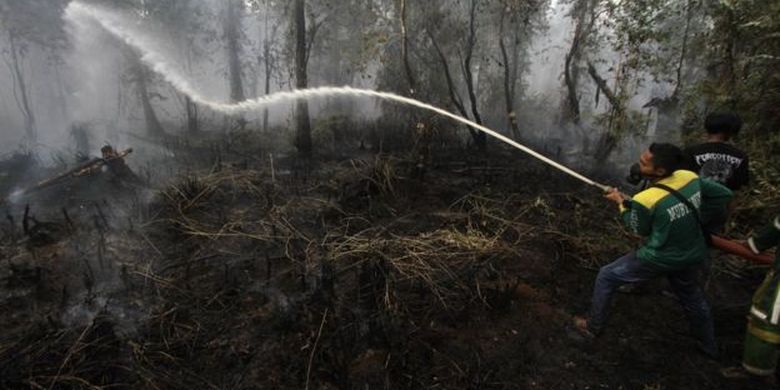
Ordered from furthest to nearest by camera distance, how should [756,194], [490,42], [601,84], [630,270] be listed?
[490,42]
[601,84]
[756,194]
[630,270]

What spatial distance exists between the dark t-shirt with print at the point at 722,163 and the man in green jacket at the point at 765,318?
42.4 inches

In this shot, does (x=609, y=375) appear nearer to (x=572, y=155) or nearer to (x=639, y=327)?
(x=639, y=327)

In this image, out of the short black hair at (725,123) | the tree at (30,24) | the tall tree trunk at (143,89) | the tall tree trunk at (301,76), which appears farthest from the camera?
the tree at (30,24)

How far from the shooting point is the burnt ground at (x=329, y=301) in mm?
3824

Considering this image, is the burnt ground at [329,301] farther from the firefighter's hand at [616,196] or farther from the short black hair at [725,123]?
the short black hair at [725,123]

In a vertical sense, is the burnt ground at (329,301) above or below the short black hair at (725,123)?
below

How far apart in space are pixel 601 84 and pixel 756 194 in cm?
761

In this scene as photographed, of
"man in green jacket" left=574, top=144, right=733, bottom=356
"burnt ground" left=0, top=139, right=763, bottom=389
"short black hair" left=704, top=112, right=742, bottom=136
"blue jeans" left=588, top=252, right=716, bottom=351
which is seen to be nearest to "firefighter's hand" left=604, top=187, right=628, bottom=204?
"man in green jacket" left=574, top=144, right=733, bottom=356

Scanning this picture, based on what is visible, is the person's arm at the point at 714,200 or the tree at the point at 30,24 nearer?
the person's arm at the point at 714,200

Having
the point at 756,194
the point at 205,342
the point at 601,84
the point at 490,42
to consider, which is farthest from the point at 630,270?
the point at 490,42

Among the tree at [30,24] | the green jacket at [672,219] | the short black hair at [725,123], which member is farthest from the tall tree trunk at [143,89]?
the short black hair at [725,123]

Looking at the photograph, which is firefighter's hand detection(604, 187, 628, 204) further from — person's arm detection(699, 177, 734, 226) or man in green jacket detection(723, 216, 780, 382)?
man in green jacket detection(723, 216, 780, 382)

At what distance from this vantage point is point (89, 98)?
33438 millimetres

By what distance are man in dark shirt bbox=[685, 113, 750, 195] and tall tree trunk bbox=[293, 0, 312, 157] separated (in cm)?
1062
